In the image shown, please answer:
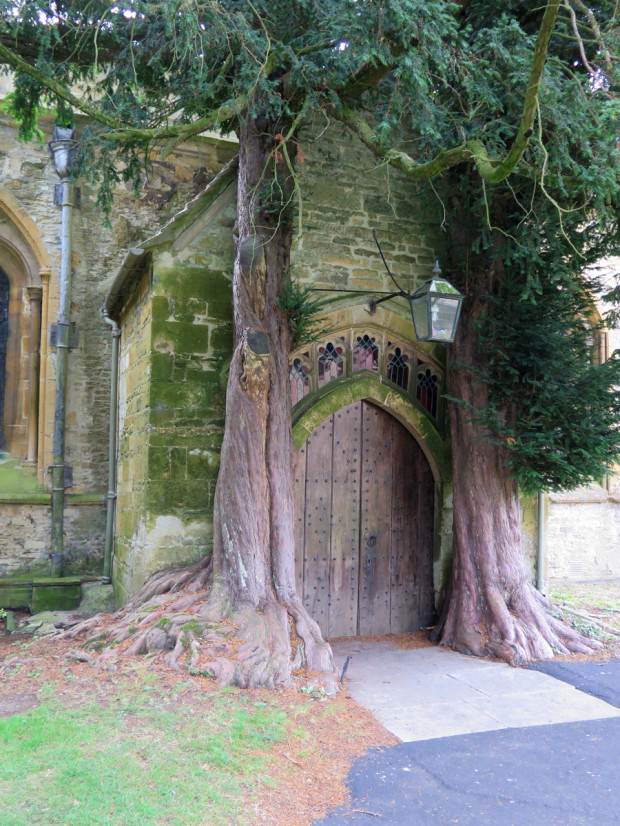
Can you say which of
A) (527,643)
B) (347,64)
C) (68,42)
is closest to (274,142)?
(347,64)

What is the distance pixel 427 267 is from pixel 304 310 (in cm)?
202

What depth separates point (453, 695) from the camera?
512cm

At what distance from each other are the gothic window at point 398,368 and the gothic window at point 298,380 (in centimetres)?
95

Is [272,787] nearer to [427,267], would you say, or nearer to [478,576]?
[478,576]

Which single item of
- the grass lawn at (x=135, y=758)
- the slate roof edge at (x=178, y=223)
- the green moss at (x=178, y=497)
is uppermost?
the slate roof edge at (x=178, y=223)

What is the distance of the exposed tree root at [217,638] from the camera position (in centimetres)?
468

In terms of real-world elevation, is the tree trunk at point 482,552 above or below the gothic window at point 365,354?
below

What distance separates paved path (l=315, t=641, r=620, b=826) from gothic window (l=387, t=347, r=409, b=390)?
2.75 metres

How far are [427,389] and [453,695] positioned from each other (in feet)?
10.7

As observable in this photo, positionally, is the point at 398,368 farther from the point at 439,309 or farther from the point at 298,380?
the point at 439,309

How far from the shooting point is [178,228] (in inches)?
243

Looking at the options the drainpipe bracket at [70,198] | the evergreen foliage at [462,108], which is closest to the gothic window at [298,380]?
the evergreen foliage at [462,108]

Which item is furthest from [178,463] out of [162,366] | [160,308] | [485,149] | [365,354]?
[485,149]

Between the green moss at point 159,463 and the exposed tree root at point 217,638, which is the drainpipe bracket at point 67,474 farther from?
the exposed tree root at point 217,638
